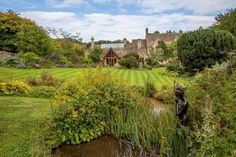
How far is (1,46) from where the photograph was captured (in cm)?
4303

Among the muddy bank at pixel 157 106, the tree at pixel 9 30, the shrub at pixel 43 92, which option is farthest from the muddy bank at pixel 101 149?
the tree at pixel 9 30

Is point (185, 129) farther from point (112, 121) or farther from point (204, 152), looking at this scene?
point (112, 121)

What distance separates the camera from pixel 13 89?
17.1m

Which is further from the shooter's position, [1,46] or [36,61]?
[1,46]

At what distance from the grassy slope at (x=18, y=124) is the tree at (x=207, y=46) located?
17226 mm

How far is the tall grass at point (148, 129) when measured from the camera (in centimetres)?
738

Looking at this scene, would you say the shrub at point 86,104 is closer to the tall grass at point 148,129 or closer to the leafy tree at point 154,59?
the tall grass at point 148,129

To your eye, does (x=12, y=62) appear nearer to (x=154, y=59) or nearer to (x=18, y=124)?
(x=154, y=59)

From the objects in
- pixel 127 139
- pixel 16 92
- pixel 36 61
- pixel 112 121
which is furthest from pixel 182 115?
pixel 36 61

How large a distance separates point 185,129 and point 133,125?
1760mm

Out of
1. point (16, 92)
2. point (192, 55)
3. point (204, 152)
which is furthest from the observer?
point (192, 55)

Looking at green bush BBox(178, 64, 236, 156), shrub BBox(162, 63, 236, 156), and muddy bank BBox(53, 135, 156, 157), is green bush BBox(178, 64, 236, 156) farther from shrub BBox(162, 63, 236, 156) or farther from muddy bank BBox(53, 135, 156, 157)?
muddy bank BBox(53, 135, 156, 157)

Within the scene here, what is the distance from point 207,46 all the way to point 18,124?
67.9 ft

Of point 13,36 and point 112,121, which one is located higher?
point 13,36
